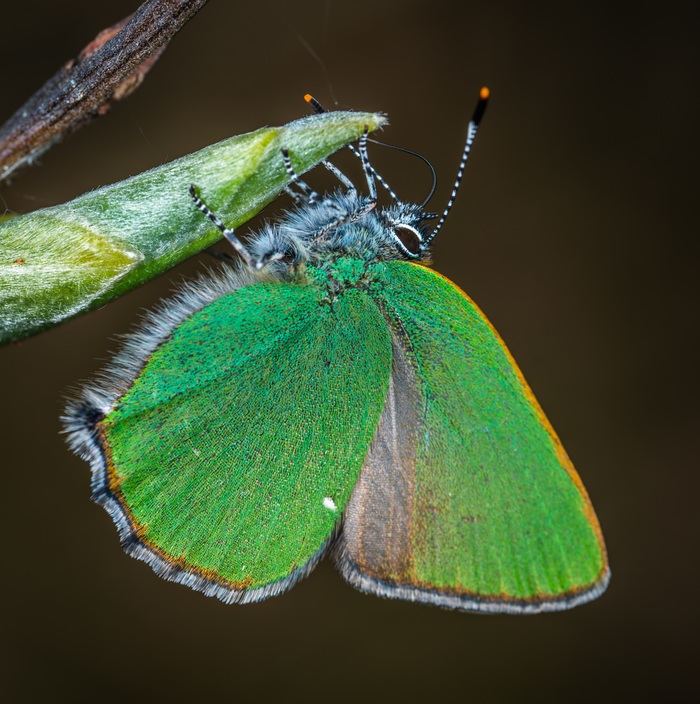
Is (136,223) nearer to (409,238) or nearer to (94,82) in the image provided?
(94,82)

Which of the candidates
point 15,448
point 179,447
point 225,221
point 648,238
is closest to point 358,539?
point 179,447

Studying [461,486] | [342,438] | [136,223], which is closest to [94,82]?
[136,223]

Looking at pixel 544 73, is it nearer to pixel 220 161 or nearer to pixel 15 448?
pixel 220 161

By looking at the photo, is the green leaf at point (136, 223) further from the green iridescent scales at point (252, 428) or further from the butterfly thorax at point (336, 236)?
the butterfly thorax at point (336, 236)

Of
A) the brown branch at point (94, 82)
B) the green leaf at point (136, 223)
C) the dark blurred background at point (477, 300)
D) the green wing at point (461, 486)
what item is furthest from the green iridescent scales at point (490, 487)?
the dark blurred background at point (477, 300)

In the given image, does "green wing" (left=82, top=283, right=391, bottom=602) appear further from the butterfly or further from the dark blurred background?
the dark blurred background

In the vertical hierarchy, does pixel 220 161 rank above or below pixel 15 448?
above
